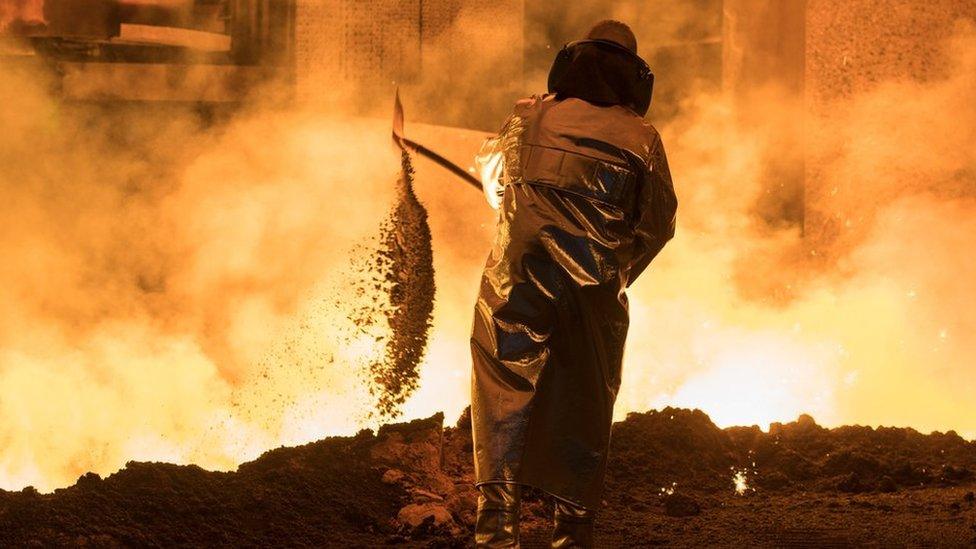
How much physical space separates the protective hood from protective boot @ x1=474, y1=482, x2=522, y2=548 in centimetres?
148

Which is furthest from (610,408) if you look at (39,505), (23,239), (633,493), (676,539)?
(23,239)

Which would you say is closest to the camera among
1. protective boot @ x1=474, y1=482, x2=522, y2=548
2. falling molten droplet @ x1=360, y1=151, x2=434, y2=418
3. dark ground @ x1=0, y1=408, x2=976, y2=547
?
protective boot @ x1=474, y1=482, x2=522, y2=548

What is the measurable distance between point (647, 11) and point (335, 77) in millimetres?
2325

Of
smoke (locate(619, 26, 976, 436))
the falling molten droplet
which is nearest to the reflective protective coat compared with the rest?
the falling molten droplet

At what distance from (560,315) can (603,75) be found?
0.94 meters

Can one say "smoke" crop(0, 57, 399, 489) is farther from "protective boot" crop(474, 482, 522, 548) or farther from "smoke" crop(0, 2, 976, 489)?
"protective boot" crop(474, 482, 522, 548)

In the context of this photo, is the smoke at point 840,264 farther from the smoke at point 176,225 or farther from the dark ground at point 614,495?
the smoke at point 176,225

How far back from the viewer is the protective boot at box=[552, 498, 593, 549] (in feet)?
11.4

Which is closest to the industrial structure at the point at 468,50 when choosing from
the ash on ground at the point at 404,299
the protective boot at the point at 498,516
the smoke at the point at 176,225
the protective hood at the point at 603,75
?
the smoke at the point at 176,225

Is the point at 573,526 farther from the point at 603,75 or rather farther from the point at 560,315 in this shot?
the point at 603,75

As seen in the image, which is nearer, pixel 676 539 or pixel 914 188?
pixel 676 539

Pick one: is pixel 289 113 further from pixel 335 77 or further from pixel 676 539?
pixel 676 539

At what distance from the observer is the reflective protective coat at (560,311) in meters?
3.45

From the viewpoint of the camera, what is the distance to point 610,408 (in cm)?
355
